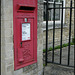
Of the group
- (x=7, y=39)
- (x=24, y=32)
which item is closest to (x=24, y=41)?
(x=24, y=32)

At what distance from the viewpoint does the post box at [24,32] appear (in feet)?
10.2

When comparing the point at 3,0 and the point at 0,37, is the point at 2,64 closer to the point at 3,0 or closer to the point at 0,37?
the point at 0,37

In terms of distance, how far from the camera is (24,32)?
3279 millimetres

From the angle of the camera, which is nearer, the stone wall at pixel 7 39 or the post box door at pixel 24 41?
the stone wall at pixel 7 39

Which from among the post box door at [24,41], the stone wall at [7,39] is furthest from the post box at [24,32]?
the stone wall at [7,39]

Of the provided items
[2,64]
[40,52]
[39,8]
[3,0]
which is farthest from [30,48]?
[3,0]

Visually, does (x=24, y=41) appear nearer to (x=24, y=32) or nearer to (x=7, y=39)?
(x=24, y=32)

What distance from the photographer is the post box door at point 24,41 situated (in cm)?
318

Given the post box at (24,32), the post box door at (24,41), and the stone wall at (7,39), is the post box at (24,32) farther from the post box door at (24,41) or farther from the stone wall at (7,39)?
the stone wall at (7,39)

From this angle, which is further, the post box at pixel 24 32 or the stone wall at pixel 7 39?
the post box at pixel 24 32

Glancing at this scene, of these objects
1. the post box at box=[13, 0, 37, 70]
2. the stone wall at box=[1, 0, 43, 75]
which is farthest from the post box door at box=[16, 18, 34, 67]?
the stone wall at box=[1, 0, 43, 75]

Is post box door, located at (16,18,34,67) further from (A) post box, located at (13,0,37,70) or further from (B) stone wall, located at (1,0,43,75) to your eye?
(B) stone wall, located at (1,0,43,75)

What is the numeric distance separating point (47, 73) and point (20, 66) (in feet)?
2.95

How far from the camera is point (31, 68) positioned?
357 cm
